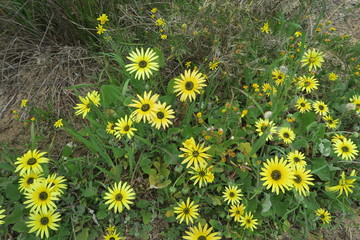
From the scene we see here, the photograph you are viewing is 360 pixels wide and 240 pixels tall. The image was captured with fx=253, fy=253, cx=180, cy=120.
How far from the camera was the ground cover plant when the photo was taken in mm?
1711

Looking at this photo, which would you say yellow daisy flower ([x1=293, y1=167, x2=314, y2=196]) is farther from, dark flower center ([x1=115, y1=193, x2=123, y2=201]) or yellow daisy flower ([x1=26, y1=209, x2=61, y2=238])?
yellow daisy flower ([x1=26, y1=209, x2=61, y2=238])

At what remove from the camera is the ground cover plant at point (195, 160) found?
171 cm

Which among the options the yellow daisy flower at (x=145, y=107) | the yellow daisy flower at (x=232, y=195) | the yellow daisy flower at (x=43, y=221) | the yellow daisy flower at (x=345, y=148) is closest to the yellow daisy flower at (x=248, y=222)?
the yellow daisy flower at (x=232, y=195)

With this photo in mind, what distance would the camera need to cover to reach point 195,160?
5.41ft

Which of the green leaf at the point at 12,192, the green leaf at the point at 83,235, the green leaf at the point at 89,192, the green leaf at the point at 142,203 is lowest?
the green leaf at the point at 83,235

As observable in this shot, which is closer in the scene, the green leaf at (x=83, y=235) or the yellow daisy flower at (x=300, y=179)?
the yellow daisy flower at (x=300, y=179)

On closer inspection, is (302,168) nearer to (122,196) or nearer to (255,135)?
(255,135)

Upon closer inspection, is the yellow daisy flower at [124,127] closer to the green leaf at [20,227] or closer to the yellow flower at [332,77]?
the green leaf at [20,227]

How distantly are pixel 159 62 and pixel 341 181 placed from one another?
1.62 meters

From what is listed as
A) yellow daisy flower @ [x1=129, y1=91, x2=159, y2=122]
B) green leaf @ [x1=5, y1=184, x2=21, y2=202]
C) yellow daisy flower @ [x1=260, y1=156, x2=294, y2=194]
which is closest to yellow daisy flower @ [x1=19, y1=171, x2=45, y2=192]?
green leaf @ [x1=5, y1=184, x2=21, y2=202]

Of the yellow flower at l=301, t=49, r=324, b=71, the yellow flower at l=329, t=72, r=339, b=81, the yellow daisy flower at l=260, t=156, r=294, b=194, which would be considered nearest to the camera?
the yellow daisy flower at l=260, t=156, r=294, b=194

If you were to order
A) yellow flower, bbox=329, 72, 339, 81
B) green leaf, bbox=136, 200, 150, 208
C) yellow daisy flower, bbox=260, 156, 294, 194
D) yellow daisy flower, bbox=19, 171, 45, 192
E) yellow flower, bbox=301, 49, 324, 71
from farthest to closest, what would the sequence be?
yellow flower, bbox=329, 72, 339, 81, yellow flower, bbox=301, 49, 324, 71, green leaf, bbox=136, 200, 150, 208, yellow daisy flower, bbox=19, 171, 45, 192, yellow daisy flower, bbox=260, 156, 294, 194

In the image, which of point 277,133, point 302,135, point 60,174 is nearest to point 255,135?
point 277,133

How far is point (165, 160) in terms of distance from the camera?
186 centimetres
